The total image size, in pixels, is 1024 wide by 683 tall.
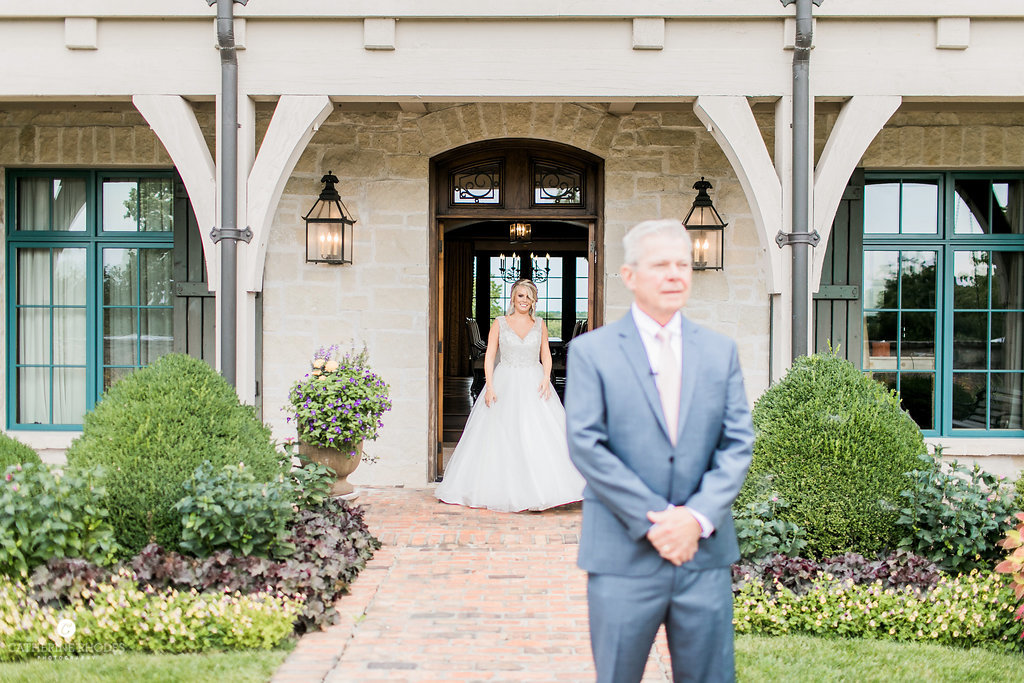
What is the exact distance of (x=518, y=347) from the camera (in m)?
6.79

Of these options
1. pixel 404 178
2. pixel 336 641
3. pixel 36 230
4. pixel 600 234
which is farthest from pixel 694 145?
pixel 36 230

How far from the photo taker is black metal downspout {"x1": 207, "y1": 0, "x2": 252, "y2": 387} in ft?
17.7

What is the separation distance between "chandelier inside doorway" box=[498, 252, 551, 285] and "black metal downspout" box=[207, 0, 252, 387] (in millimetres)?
10270

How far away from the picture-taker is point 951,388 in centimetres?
710

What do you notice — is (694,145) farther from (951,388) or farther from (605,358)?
(605,358)

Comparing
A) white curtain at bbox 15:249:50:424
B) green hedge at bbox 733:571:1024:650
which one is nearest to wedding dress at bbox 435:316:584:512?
green hedge at bbox 733:571:1024:650

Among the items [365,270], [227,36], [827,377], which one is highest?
[227,36]

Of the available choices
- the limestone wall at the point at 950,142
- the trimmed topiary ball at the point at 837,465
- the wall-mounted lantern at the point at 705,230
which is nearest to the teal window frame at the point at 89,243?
the wall-mounted lantern at the point at 705,230

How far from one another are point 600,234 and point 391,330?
6.47 ft

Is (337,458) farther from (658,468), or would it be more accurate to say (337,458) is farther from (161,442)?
(658,468)

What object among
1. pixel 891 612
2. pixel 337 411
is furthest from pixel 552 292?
pixel 891 612

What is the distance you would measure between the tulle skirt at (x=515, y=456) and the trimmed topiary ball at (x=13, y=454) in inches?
114

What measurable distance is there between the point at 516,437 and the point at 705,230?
2.34m

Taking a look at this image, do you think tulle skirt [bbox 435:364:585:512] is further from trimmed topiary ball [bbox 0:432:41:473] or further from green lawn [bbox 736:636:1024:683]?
trimmed topiary ball [bbox 0:432:41:473]
